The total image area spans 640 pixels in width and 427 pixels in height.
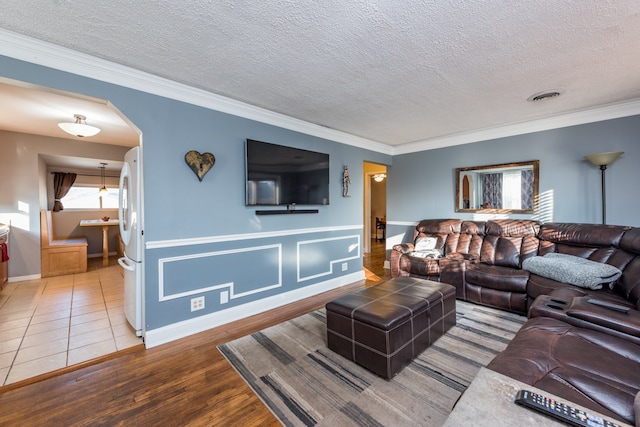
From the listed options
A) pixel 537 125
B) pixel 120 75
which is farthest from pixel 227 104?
pixel 537 125

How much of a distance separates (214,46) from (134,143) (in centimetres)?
→ 395

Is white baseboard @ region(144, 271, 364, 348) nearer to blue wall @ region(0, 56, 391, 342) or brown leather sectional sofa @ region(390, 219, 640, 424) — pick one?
blue wall @ region(0, 56, 391, 342)

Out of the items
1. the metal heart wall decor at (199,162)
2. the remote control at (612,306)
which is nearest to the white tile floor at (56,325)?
the metal heart wall decor at (199,162)

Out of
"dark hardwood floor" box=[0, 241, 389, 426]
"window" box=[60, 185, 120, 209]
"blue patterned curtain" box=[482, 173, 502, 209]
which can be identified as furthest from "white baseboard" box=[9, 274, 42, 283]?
"blue patterned curtain" box=[482, 173, 502, 209]

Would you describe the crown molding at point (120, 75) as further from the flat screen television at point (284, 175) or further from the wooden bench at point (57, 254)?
the wooden bench at point (57, 254)

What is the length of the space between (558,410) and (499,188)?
12.6ft

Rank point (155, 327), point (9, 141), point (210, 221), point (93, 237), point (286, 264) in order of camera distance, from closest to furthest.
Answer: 1. point (155, 327)
2. point (210, 221)
3. point (286, 264)
4. point (9, 141)
5. point (93, 237)

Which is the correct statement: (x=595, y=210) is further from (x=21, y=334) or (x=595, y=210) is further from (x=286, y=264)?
(x=21, y=334)

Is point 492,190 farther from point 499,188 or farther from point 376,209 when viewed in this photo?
point 376,209

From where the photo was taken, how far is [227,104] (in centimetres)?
284

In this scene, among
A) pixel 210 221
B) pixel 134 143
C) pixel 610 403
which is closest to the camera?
pixel 610 403

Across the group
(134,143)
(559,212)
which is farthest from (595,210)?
(134,143)

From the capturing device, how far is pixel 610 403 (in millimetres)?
1049

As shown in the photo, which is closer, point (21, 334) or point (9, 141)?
point (21, 334)
